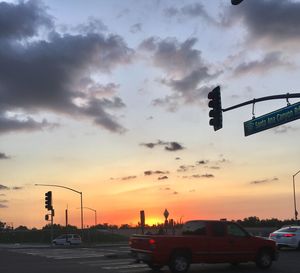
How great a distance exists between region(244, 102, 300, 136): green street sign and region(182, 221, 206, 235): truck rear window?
6434 millimetres

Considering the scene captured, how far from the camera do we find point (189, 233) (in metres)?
19.5

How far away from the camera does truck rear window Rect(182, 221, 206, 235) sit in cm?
1933

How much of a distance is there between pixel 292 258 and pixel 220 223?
6407mm

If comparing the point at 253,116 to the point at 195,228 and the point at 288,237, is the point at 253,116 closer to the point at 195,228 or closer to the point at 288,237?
the point at 195,228

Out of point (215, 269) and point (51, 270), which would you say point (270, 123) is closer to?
point (215, 269)

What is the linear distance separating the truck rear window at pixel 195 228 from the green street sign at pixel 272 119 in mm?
6434

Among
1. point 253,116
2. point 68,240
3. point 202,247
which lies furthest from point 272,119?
point 68,240

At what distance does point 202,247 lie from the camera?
18953 millimetres

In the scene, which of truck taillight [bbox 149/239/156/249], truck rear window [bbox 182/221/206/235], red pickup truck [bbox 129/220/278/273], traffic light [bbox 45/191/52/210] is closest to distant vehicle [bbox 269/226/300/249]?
red pickup truck [bbox 129/220/278/273]

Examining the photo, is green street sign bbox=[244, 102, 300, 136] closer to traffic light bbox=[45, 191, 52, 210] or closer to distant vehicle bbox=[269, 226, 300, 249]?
distant vehicle bbox=[269, 226, 300, 249]

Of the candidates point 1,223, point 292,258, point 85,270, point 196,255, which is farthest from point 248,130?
point 1,223

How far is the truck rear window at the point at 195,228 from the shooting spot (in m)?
19.3

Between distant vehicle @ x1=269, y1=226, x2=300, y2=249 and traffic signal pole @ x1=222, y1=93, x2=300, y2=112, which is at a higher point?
traffic signal pole @ x1=222, y1=93, x2=300, y2=112

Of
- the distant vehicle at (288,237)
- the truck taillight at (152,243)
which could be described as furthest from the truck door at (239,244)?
the distant vehicle at (288,237)
